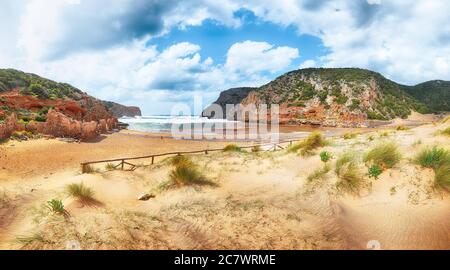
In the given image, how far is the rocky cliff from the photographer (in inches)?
1196

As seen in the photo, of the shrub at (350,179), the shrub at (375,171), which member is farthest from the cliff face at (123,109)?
the shrub at (375,171)

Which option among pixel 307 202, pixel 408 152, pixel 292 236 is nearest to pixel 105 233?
pixel 292 236

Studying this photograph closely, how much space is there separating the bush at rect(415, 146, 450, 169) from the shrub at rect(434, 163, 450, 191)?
1.49 ft

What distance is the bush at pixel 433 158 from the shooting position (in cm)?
918

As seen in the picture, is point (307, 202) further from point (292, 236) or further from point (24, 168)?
point (24, 168)

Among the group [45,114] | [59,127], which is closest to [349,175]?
[59,127]

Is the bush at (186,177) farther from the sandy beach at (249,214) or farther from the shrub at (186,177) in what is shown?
the sandy beach at (249,214)

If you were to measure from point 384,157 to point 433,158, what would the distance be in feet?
4.98

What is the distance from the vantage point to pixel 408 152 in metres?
11.9

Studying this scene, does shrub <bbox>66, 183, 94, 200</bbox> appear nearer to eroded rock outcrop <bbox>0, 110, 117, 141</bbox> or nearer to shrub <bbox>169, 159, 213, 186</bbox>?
shrub <bbox>169, 159, 213, 186</bbox>

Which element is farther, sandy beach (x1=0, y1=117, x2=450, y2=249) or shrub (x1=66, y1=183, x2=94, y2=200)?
shrub (x1=66, y1=183, x2=94, y2=200)

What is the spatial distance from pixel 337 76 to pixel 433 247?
10002 centimetres

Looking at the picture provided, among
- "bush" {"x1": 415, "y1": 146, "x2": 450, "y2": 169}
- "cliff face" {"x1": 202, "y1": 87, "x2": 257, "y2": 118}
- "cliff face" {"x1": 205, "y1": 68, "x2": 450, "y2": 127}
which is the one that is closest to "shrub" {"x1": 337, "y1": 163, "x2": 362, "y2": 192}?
"bush" {"x1": 415, "y1": 146, "x2": 450, "y2": 169}
